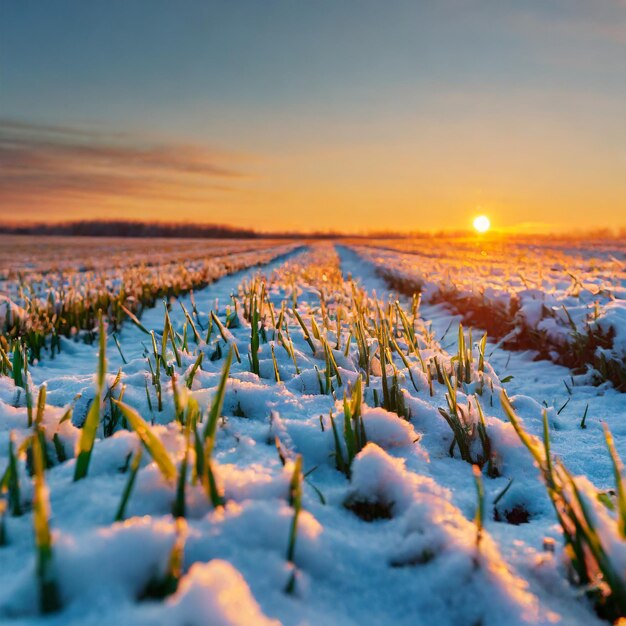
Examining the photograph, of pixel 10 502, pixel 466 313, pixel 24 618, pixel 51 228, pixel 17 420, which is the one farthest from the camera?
pixel 51 228

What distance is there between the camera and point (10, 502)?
1088 mm

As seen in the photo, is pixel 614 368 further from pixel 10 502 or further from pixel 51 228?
pixel 51 228

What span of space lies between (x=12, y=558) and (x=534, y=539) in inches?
43.3

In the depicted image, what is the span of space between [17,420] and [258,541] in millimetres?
973

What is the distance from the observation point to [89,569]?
0.82 meters

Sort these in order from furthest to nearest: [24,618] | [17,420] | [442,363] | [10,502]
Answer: [442,363] → [17,420] → [10,502] → [24,618]

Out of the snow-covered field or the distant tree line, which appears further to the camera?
the distant tree line

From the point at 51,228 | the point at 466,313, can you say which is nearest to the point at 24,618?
the point at 466,313

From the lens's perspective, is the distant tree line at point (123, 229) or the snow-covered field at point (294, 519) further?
the distant tree line at point (123, 229)

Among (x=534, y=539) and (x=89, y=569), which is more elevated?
(x=89, y=569)

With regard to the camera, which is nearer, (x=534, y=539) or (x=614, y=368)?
(x=534, y=539)

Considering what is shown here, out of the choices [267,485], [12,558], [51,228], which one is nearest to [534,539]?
[267,485]

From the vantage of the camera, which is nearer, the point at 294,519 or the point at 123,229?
the point at 294,519

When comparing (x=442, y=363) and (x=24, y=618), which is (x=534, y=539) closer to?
(x=24, y=618)
